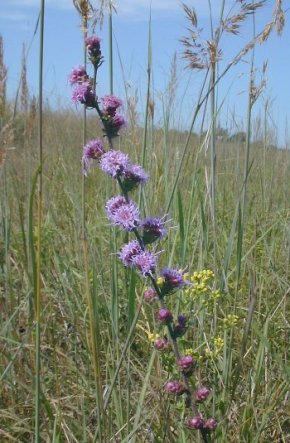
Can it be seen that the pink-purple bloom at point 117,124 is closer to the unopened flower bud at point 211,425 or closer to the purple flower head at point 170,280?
the purple flower head at point 170,280

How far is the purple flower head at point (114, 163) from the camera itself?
917 mm

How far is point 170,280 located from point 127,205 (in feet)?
0.46

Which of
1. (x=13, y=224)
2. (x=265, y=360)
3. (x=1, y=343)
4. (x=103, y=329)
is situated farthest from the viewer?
(x=13, y=224)

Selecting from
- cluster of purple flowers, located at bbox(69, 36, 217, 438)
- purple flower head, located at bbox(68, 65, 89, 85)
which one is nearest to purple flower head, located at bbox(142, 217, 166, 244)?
cluster of purple flowers, located at bbox(69, 36, 217, 438)

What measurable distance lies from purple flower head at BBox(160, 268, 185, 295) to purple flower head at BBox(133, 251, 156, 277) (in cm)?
5

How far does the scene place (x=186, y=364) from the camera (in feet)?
3.28

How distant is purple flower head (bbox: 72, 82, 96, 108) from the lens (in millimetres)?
938

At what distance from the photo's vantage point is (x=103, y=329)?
1728mm

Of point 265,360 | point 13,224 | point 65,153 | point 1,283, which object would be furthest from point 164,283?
point 65,153

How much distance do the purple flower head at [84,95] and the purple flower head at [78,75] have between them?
13mm

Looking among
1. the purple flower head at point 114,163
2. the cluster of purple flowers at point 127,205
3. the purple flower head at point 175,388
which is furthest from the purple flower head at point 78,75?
the purple flower head at point 175,388

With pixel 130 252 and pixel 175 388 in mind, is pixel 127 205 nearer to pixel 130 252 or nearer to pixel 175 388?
pixel 130 252

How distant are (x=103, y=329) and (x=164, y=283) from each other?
78 centimetres

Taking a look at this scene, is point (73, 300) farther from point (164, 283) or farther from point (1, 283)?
point (164, 283)
